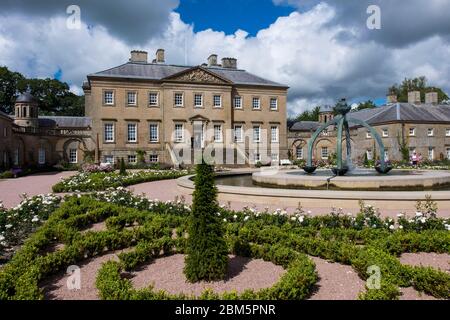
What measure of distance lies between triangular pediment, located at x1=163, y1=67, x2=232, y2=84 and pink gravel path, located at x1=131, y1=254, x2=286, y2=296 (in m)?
33.9

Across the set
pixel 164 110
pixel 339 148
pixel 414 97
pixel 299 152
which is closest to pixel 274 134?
pixel 299 152

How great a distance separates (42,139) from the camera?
38594 millimetres

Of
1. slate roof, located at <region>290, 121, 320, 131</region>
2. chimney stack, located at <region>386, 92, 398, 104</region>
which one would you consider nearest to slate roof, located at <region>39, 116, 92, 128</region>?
slate roof, located at <region>290, 121, 320, 131</region>

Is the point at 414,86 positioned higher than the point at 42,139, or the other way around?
the point at 414,86

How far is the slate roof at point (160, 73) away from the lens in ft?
125

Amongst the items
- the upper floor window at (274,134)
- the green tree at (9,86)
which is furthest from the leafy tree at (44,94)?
the upper floor window at (274,134)

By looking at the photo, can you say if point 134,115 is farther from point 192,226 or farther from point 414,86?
point 414,86

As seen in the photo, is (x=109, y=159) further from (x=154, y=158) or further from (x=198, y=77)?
(x=198, y=77)

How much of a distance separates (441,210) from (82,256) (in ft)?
32.1

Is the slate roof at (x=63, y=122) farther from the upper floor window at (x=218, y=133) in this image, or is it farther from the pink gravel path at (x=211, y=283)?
the pink gravel path at (x=211, y=283)

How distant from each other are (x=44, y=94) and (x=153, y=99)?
44030 millimetres

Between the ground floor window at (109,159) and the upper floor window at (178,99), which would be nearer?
the ground floor window at (109,159)

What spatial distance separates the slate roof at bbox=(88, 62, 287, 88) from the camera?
125ft
